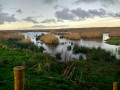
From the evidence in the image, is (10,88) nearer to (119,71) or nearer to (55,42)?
(119,71)

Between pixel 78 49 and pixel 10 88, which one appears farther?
pixel 78 49

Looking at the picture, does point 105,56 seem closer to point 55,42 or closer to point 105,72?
point 105,72

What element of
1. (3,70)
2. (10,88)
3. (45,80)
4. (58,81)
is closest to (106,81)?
(58,81)

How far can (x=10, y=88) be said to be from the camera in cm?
460

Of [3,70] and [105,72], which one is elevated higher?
[3,70]

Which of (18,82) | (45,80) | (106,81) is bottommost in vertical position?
(106,81)

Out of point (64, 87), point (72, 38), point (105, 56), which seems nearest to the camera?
point (64, 87)

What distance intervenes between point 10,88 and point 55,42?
17749 mm

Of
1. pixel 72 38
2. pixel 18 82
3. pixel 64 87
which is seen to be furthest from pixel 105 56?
pixel 72 38

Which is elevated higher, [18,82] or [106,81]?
[18,82]

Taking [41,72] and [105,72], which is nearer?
[41,72]

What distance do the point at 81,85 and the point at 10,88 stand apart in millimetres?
3071

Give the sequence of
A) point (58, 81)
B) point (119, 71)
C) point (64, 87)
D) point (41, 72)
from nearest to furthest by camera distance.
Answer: point (64, 87) → point (58, 81) → point (41, 72) → point (119, 71)

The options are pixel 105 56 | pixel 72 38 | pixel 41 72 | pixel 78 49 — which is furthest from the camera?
pixel 72 38
